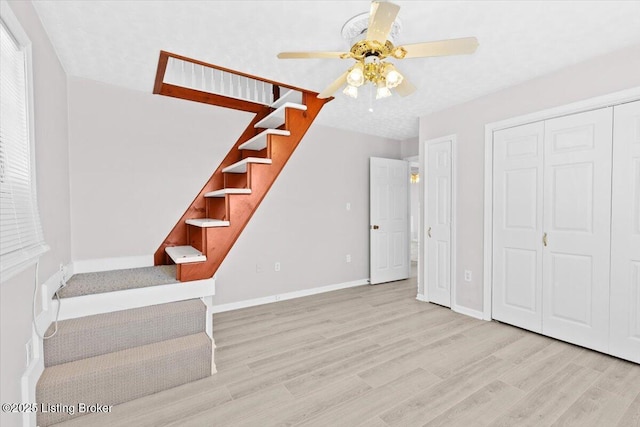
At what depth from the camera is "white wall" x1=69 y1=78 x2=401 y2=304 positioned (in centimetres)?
277

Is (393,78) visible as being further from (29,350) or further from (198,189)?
(29,350)

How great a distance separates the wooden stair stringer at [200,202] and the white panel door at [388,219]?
6.35 feet

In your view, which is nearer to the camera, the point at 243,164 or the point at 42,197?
the point at 42,197

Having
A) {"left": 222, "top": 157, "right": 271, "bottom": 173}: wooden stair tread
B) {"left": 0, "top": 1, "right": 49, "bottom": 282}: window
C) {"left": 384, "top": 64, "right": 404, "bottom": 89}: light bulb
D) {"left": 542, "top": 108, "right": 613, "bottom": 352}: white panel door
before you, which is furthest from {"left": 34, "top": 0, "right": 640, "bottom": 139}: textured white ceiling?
{"left": 222, "top": 157, "right": 271, "bottom": 173}: wooden stair tread

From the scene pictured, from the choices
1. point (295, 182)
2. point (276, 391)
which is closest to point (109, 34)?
point (295, 182)

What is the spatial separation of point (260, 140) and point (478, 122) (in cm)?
233

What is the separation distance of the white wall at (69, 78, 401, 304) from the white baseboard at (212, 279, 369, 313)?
59 millimetres

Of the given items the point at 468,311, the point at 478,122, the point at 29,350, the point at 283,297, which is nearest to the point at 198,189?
the point at 283,297

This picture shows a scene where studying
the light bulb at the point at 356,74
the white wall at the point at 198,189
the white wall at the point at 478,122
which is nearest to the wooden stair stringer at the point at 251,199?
the white wall at the point at 198,189

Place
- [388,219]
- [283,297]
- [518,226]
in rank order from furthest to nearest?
[388,219]
[283,297]
[518,226]

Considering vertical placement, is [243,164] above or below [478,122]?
below

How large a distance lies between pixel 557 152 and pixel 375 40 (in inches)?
83.2

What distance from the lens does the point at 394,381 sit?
2.06m

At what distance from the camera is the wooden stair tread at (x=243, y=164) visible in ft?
8.71
